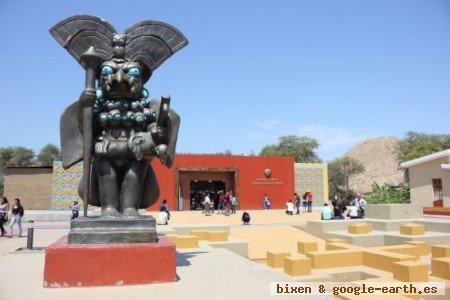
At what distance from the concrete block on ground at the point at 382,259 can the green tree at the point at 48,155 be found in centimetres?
4777

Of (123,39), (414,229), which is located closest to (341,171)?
(414,229)

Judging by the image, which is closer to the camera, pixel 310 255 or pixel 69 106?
pixel 69 106

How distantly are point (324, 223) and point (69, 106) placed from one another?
11751 millimetres

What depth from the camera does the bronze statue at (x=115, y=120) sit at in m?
5.73

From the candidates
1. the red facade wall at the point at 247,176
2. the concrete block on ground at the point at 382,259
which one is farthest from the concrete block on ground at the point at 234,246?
the red facade wall at the point at 247,176

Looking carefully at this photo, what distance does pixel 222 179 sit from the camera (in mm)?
28953

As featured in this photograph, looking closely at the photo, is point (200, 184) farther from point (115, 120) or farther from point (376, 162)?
point (376, 162)

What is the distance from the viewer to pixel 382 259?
27.8ft

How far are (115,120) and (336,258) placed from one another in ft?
18.6

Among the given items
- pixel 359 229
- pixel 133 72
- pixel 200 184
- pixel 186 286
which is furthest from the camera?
pixel 200 184

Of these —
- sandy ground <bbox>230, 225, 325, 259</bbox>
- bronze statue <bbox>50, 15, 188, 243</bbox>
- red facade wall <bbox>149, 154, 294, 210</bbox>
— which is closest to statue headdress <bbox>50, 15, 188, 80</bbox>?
bronze statue <bbox>50, 15, 188, 243</bbox>

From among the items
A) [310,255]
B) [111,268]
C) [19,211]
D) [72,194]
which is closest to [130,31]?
[111,268]

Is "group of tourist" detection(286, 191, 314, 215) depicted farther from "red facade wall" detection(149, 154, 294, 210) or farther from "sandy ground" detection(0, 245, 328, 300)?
"sandy ground" detection(0, 245, 328, 300)

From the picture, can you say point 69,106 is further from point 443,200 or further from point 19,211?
point 443,200
